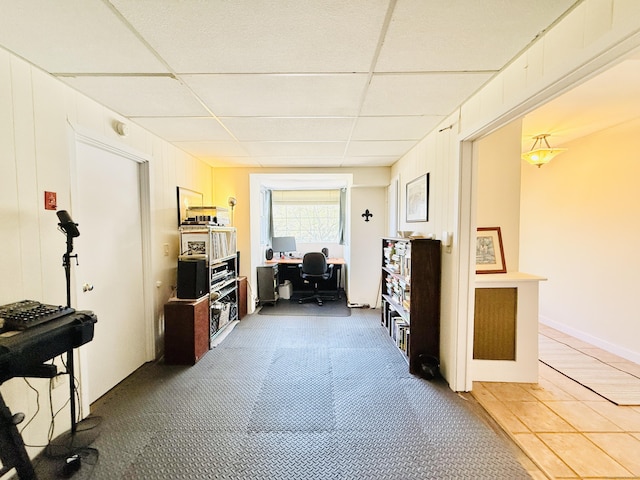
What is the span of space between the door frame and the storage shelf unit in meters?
0.43

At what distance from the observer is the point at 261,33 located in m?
1.29

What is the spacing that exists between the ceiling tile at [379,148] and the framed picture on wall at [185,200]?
2059 mm

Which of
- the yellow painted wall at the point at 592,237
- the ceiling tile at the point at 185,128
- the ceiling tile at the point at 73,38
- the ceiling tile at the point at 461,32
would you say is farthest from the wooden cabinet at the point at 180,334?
the yellow painted wall at the point at 592,237

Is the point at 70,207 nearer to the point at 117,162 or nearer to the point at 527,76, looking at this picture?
the point at 117,162

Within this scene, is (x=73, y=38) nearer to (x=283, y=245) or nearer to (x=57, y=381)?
(x=57, y=381)

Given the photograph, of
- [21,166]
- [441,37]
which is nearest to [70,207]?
[21,166]

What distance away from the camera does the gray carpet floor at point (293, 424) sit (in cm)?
150

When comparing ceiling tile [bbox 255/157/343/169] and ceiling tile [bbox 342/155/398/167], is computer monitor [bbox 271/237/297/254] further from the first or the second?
ceiling tile [bbox 342/155/398/167]

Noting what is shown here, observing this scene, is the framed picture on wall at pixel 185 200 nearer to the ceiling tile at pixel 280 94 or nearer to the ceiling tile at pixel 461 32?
the ceiling tile at pixel 280 94

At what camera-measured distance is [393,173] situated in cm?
412

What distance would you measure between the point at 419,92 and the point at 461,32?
59 cm

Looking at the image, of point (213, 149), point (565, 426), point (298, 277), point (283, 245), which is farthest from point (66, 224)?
point (298, 277)

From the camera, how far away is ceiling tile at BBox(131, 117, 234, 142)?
2.35m

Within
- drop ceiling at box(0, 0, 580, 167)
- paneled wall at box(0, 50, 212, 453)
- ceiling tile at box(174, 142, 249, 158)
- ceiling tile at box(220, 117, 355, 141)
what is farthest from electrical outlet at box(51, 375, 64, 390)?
ceiling tile at box(174, 142, 249, 158)
